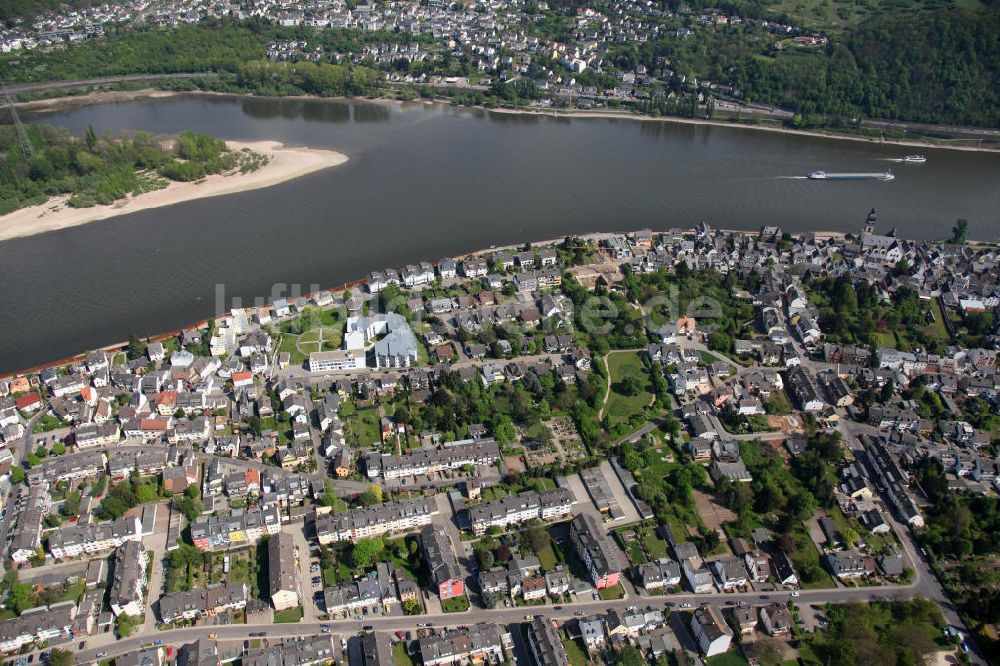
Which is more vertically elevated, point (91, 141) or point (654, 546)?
point (91, 141)

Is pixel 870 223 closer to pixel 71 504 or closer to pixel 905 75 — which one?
pixel 905 75

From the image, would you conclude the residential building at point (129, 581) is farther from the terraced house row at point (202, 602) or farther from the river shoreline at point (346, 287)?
the river shoreline at point (346, 287)

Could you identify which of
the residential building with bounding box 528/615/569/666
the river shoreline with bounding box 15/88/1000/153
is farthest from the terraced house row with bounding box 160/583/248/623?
the river shoreline with bounding box 15/88/1000/153

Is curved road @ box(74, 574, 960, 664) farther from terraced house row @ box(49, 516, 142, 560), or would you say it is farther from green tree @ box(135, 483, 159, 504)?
green tree @ box(135, 483, 159, 504)

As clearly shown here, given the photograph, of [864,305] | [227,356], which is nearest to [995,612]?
[864,305]

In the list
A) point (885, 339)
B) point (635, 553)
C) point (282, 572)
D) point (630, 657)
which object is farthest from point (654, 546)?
point (885, 339)
